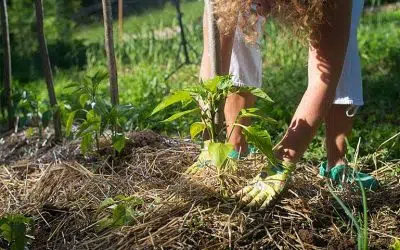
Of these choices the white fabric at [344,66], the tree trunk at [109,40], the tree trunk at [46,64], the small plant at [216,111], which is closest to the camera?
the small plant at [216,111]

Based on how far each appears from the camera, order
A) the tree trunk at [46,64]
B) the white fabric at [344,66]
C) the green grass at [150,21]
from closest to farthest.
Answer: the white fabric at [344,66] → the tree trunk at [46,64] → the green grass at [150,21]

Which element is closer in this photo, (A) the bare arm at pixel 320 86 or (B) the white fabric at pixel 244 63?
(A) the bare arm at pixel 320 86

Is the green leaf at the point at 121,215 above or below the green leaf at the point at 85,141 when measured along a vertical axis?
below

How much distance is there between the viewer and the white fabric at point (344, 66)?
2701 mm

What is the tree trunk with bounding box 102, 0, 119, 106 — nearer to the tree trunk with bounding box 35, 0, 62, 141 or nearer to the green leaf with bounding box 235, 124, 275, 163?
the tree trunk with bounding box 35, 0, 62, 141

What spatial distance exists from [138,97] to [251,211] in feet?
9.15

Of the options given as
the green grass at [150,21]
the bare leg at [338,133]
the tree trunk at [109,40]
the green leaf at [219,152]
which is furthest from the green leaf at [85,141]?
the green grass at [150,21]

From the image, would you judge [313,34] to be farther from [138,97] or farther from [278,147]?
[138,97]

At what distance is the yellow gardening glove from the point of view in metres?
2.26

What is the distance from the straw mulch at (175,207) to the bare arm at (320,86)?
0.47ft

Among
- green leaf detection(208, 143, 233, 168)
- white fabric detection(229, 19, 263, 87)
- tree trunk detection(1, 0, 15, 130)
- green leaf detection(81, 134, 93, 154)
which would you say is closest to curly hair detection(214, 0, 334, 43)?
white fabric detection(229, 19, 263, 87)

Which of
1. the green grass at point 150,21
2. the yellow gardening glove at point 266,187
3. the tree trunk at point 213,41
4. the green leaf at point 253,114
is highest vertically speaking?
the tree trunk at point 213,41

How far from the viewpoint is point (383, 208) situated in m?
2.40

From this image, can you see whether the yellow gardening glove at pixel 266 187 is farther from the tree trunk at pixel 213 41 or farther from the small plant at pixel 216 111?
the tree trunk at pixel 213 41
